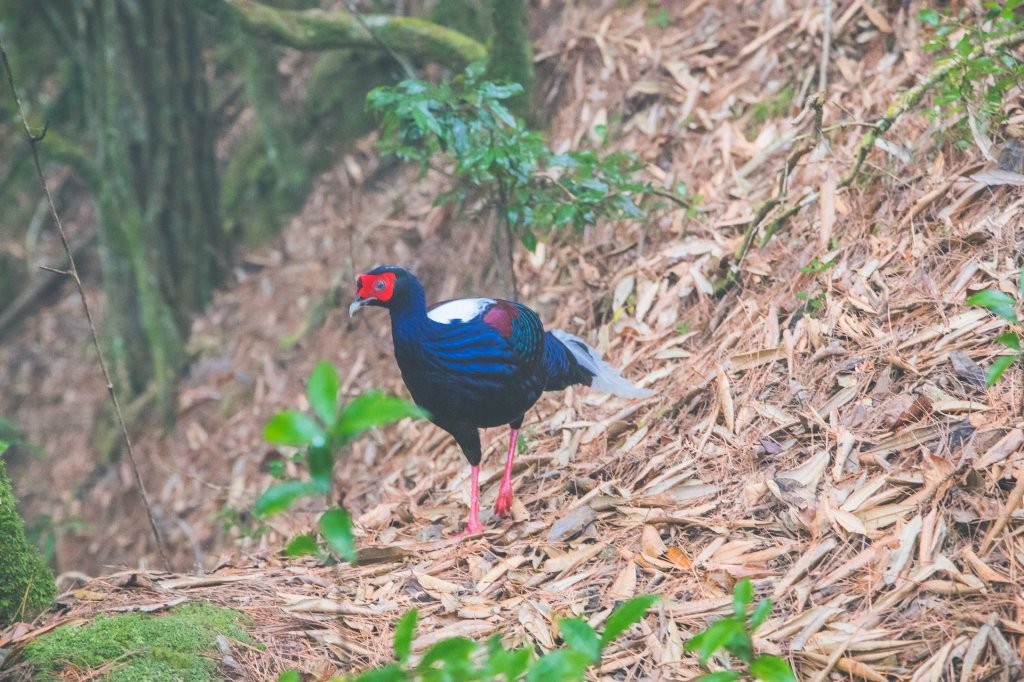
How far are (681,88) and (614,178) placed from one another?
1.29 meters

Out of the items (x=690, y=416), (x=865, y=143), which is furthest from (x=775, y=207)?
(x=690, y=416)

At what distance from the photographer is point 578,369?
13.4 feet

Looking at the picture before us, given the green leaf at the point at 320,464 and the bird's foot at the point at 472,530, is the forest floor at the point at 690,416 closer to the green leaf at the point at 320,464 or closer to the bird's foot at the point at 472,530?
the bird's foot at the point at 472,530

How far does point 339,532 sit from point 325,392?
0.25 meters

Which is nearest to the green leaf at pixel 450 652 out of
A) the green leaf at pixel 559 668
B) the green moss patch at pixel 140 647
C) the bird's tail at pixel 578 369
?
the green leaf at pixel 559 668

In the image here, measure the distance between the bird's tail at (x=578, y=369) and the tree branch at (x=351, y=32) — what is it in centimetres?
220

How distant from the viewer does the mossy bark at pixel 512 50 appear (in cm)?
519

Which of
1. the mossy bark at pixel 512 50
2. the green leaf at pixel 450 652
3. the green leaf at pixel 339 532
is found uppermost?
the mossy bark at pixel 512 50

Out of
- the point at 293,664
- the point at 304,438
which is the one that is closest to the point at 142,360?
the point at 293,664

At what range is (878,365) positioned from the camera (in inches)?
128

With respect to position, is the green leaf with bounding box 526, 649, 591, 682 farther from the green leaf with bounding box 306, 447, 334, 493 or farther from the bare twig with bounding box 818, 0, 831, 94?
the bare twig with bounding box 818, 0, 831, 94

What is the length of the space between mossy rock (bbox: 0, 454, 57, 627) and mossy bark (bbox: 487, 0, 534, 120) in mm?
3470

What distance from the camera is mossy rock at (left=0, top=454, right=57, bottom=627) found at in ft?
9.20

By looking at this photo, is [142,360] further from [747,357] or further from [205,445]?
Result: [747,357]
